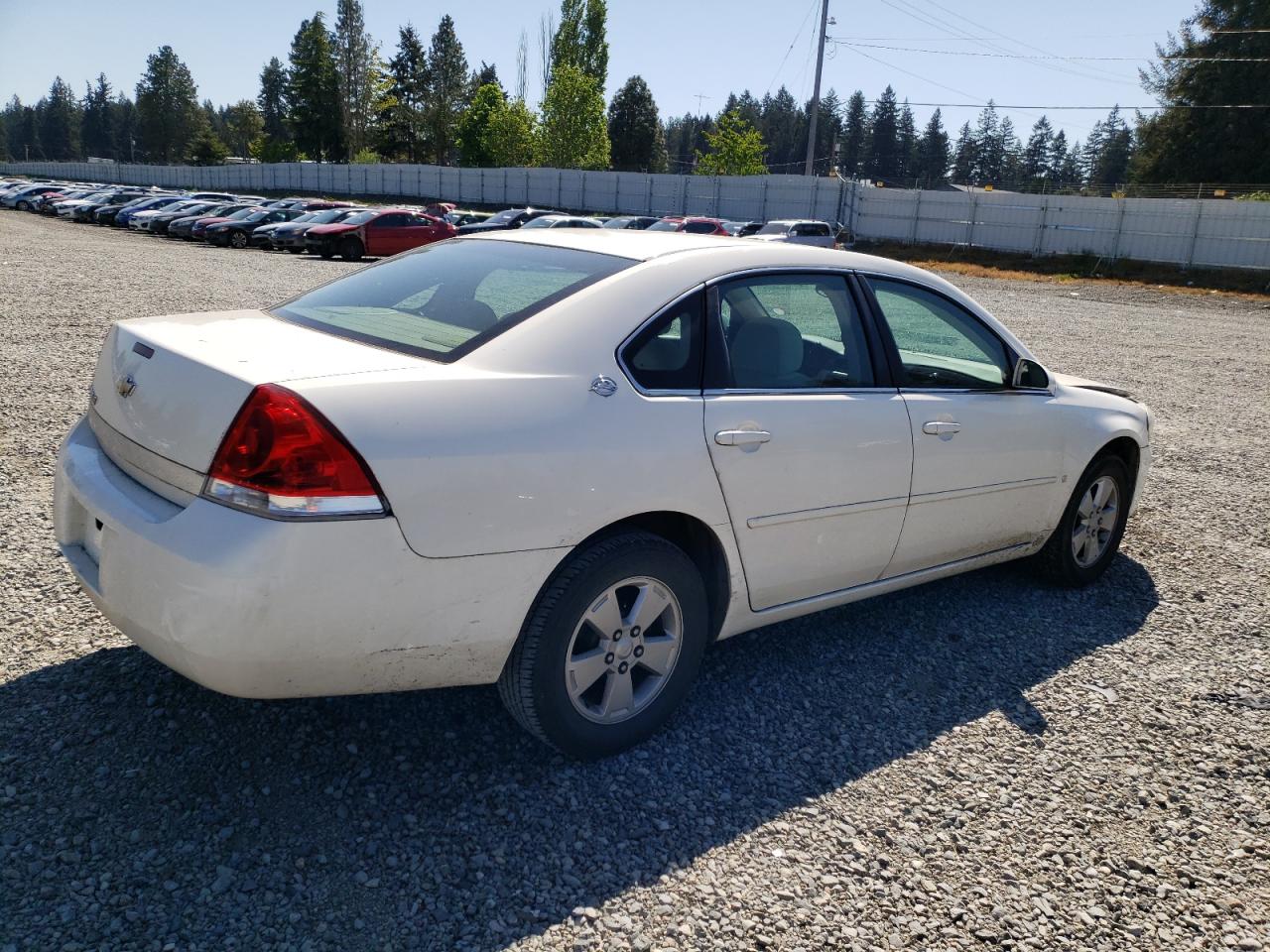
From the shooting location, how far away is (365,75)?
94.7 meters

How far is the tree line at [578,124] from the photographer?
52.2 m

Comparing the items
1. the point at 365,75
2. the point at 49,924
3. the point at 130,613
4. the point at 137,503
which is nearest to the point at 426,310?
the point at 137,503

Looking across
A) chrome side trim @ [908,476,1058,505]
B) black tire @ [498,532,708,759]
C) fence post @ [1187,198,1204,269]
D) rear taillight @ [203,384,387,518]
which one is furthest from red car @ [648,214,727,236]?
rear taillight @ [203,384,387,518]

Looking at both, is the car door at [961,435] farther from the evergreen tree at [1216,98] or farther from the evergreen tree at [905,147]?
the evergreen tree at [905,147]

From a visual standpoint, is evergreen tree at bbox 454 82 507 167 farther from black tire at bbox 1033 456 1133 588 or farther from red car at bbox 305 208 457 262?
black tire at bbox 1033 456 1133 588

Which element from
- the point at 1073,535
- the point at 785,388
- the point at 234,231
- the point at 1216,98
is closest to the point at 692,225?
the point at 234,231

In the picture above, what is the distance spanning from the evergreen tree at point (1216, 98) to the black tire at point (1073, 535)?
183 ft

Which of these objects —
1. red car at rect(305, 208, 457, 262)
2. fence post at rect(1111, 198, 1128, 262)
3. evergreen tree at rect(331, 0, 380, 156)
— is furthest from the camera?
evergreen tree at rect(331, 0, 380, 156)

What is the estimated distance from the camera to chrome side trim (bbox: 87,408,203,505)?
2.62 m

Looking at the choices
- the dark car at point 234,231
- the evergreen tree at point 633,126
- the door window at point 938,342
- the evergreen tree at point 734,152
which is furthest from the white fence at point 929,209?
the evergreen tree at point 633,126

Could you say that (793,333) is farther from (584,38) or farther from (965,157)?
(965,157)

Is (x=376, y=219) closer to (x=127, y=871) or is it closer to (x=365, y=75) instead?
(x=127, y=871)

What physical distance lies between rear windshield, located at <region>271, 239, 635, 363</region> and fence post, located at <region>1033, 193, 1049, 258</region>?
1407 inches

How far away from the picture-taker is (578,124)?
7544 centimetres
